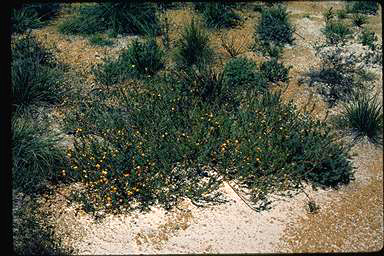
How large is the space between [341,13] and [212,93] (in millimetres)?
5597

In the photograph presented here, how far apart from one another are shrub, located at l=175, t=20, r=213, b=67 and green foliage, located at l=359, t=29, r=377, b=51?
146 inches

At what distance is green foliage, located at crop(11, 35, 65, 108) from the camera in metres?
8.73

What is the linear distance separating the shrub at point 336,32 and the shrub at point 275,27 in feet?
2.82

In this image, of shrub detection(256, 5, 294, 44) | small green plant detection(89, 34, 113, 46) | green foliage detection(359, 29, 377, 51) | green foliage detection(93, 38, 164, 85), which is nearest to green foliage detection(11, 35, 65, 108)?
green foliage detection(93, 38, 164, 85)

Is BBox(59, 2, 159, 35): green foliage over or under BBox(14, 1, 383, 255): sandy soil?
over

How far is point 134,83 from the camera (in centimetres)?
972

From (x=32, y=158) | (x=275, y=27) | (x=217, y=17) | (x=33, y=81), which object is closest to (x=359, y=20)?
(x=275, y=27)

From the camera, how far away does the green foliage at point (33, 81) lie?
344 inches

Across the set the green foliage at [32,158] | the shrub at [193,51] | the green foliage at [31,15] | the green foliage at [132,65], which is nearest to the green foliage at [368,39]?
the shrub at [193,51]

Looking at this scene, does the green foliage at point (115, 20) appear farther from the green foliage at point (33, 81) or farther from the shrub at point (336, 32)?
the shrub at point (336, 32)

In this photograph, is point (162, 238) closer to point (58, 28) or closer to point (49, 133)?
point (49, 133)

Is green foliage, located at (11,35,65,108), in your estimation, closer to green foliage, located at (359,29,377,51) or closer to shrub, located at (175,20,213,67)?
shrub, located at (175,20,213,67)

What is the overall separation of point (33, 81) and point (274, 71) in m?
4.80

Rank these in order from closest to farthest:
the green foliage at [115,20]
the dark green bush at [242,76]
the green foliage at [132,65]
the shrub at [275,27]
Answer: the dark green bush at [242,76] → the green foliage at [132,65] → the shrub at [275,27] → the green foliage at [115,20]
